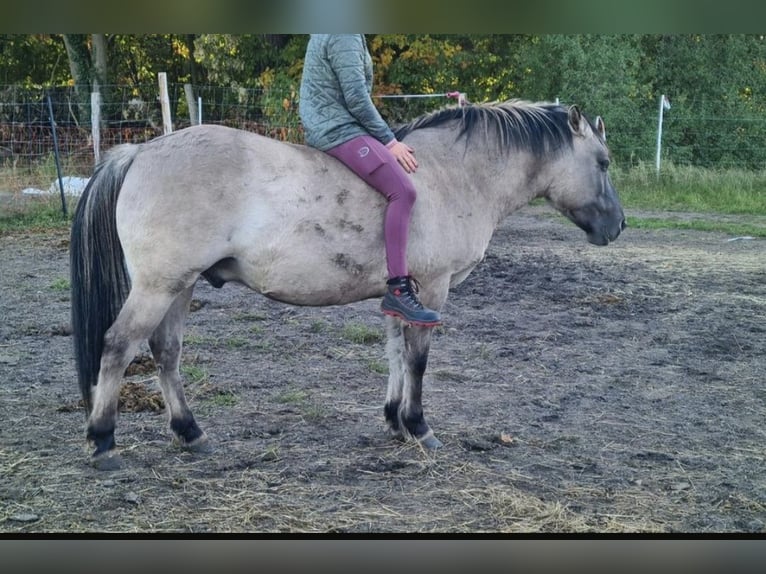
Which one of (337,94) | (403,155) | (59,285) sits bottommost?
(59,285)

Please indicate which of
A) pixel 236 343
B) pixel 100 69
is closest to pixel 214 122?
pixel 100 69

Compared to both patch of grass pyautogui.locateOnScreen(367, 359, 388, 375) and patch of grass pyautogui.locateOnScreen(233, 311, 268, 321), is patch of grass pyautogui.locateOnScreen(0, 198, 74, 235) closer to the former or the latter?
patch of grass pyautogui.locateOnScreen(233, 311, 268, 321)

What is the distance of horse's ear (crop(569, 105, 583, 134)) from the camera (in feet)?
13.9

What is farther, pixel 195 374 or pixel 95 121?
pixel 95 121

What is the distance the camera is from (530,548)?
2.94 meters

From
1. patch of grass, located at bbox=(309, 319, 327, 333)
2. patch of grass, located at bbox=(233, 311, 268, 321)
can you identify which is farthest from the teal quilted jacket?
patch of grass, located at bbox=(233, 311, 268, 321)

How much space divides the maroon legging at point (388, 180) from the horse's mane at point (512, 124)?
0.42 meters

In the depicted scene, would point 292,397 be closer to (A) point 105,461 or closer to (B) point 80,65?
(A) point 105,461

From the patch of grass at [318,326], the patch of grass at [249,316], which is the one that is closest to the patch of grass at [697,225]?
the patch of grass at [318,326]

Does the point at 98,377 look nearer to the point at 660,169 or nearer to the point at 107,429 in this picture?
the point at 107,429

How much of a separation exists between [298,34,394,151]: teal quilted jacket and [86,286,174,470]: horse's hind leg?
40.8 inches

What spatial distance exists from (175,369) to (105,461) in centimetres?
52

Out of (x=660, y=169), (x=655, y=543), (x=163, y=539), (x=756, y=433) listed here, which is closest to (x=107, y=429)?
(x=163, y=539)

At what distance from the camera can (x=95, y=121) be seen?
9.94 meters
